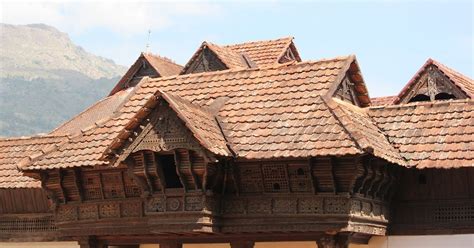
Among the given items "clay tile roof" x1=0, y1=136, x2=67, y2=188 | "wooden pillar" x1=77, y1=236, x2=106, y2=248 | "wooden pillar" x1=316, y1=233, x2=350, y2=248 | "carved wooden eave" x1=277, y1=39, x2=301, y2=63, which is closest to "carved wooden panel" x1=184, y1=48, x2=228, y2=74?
"carved wooden eave" x1=277, y1=39, x2=301, y2=63

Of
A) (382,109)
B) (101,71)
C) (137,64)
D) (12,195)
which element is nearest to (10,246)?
(12,195)

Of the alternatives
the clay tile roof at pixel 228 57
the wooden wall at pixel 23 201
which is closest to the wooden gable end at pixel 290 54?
the clay tile roof at pixel 228 57

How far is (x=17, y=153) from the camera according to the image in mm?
19531

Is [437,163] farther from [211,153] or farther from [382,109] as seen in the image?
[211,153]

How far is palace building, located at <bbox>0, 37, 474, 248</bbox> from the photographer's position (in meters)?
13.8

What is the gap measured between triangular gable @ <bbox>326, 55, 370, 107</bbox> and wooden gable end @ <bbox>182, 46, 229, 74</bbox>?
6.09m

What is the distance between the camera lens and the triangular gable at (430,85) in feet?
61.5

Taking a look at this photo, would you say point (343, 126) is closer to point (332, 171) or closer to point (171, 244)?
point (332, 171)

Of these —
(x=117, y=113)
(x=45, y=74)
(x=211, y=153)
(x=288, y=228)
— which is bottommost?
(x=288, y=228)

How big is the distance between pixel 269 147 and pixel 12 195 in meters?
7.51

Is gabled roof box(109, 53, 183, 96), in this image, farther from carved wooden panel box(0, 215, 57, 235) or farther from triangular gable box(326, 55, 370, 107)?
triangular gable box(326, 55, 370, 107)

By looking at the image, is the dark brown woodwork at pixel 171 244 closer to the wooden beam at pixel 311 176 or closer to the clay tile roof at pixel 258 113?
the clay tile roof at pixel 258 113

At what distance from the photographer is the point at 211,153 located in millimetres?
13633

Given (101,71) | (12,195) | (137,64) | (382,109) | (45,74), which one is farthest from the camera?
(101,71)
